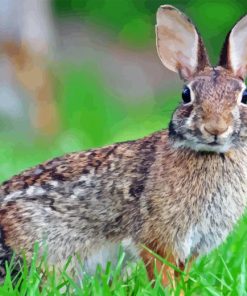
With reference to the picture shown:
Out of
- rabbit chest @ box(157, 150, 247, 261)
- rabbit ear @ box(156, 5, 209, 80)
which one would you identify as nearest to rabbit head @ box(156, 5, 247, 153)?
rabbit ear @ box(156, 5, 209, 80)

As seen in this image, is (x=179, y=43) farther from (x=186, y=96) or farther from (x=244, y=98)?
(x=244, y=98)

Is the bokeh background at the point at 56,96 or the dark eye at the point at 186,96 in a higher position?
the dark eye at the point at 186,96

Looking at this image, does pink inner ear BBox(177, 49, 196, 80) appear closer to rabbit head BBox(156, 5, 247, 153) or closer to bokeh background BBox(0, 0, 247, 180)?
rabbit head BBox(156, 5, 247, 153)

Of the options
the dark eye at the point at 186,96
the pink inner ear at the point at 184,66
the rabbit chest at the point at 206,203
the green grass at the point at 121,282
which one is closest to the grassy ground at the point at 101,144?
the green grass at the point at 121,282

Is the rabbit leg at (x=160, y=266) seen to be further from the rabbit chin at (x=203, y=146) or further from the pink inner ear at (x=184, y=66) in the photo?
the pink inner ear at (x=184, y=66)

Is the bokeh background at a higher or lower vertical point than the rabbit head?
lower

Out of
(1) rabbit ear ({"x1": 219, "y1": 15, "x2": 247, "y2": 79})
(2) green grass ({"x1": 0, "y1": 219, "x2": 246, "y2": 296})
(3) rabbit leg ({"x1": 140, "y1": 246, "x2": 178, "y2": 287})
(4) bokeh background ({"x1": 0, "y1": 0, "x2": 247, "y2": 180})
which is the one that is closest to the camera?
(2) green grass ({"x1": 0, "y1": 219, "x2": 246, "y2": 296})

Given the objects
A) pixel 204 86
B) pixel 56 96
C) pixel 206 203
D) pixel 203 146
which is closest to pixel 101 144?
pixel 56 96
